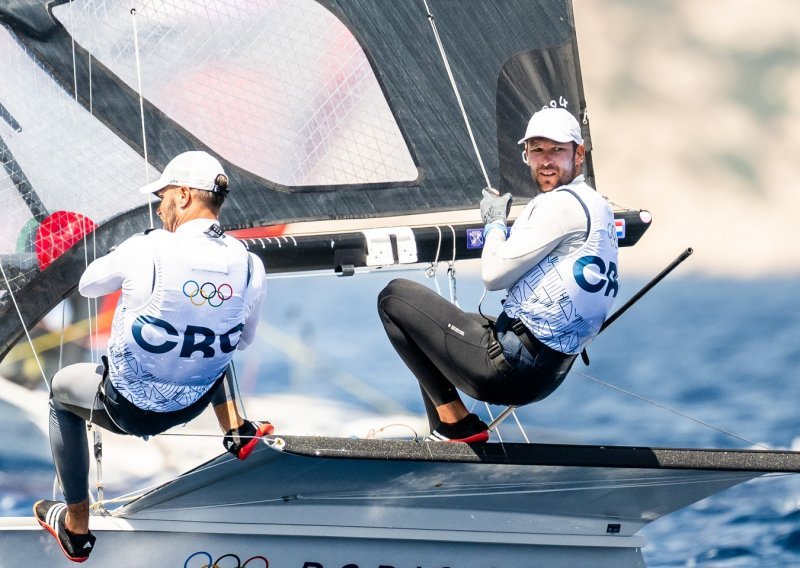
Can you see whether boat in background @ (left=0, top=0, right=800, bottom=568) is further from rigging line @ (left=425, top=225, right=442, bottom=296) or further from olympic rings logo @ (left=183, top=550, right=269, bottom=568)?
olympic rings logo @ (left=183, top=550, right=269, bottom=568)

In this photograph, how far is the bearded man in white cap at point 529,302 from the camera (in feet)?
9.02

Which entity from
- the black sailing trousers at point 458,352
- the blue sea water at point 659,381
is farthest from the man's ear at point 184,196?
the blue sea water at point 659,381

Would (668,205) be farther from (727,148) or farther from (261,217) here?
(261,217)

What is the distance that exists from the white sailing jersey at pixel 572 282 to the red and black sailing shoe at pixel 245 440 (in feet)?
2.01

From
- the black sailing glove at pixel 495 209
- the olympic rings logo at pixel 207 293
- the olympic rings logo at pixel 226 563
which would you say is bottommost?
the olympic rings logo at pixel 226 563

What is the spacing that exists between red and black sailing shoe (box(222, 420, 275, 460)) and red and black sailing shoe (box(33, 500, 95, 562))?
40 cm

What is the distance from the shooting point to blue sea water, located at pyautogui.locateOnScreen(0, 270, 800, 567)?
462 centimetres

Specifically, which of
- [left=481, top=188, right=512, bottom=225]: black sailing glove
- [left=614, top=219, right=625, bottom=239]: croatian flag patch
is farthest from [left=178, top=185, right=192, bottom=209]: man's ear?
[left=614, top=219, right=625, bottom=239]: croatian flag patch

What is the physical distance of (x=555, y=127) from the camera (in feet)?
9.16

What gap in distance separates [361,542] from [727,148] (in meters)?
7.50

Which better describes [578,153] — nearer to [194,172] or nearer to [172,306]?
[194,172]

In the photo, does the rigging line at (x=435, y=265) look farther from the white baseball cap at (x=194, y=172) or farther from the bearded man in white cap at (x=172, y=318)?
the white baseball cap at (x=194, y=172)

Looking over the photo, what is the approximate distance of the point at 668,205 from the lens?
31.2ft

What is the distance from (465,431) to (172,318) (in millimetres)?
736
